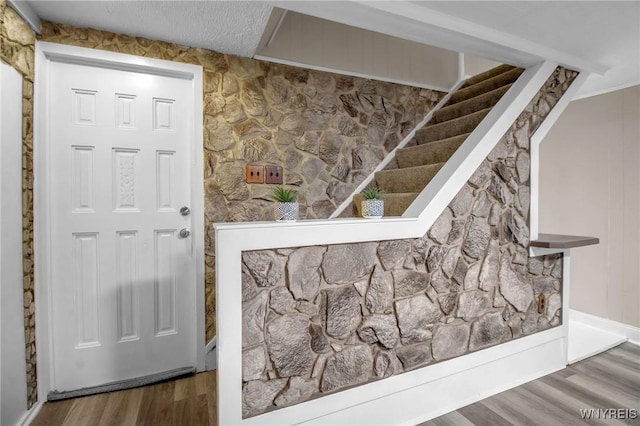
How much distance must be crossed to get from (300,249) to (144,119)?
57.7 inches

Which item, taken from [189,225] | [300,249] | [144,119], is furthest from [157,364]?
[144,119]

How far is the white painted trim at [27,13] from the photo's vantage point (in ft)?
5.32

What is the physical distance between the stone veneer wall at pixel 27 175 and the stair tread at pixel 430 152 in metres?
2.55

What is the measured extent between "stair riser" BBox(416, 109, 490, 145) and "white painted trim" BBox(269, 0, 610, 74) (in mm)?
443

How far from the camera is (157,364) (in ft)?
7.26

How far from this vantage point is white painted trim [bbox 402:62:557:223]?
1830mm

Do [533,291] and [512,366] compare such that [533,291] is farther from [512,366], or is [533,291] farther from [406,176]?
[406,176]

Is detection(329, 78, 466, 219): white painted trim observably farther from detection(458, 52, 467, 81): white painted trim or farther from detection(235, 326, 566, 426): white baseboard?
detection(235, 326, 566, 426): white baseboard

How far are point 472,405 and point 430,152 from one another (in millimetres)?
1728

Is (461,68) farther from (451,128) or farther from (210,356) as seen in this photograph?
(210,356)

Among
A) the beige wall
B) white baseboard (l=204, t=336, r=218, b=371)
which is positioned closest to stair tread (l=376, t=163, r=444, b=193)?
white baseboard (l=204, t=336, r=218, b=371)

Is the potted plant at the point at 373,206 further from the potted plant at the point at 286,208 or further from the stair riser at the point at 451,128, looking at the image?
the stair riser at the point at 451,128

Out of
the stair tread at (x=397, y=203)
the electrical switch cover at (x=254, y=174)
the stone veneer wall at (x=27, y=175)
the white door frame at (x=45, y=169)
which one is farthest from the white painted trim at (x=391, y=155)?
the stone veneer wall at (x=27, y=175)

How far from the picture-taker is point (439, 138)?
9.08 ft
